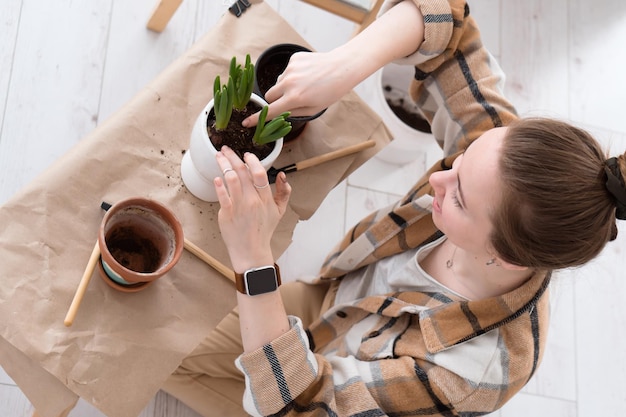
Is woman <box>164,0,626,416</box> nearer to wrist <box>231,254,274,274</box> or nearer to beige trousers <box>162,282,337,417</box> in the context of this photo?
wrist <box>231,254,274,274</box>

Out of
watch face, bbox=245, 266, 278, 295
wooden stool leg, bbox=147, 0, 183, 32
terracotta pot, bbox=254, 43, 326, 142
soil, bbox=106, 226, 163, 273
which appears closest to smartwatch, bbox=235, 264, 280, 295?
watch face, bbox=245, 266, 278, 295

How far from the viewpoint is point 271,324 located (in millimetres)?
875

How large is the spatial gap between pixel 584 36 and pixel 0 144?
1.74 metres

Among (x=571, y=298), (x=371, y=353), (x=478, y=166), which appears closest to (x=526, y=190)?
(x=478, y=166)

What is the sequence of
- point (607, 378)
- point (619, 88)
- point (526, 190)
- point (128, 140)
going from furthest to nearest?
point (619, 88) < point (607, 378) < point (128, 140) < point (526, 190)

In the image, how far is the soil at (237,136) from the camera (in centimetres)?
84

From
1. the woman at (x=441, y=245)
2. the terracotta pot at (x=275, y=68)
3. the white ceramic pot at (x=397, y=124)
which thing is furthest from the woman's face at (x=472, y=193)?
the white ceramic pot at (x=397, y=124)

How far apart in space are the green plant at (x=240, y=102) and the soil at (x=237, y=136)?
1 centimetres

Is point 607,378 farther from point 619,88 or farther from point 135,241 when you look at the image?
point 135,241

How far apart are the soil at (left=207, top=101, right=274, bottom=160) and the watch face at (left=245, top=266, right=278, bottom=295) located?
0.16m

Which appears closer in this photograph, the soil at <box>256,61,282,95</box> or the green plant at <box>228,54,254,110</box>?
the green plant at <box>228,54,254,110</box>

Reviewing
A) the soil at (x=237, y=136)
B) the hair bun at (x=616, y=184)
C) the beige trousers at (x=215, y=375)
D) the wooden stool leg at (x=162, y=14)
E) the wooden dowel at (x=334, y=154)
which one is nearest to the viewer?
the hair bun at (x=616, y=184)

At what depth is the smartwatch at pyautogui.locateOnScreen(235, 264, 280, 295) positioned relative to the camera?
857 mm

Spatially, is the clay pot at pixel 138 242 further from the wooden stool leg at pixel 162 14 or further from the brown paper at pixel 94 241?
the wooden stool leg at pixel 162 14
